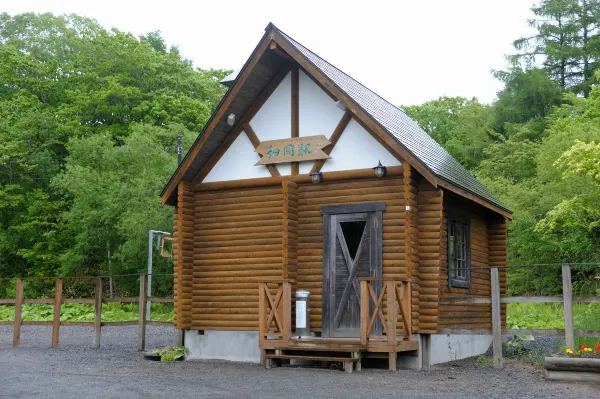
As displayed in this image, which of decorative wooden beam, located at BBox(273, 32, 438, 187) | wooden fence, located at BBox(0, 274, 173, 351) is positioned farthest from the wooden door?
wooden fence, located at BBox(0, 274, 173, 351)

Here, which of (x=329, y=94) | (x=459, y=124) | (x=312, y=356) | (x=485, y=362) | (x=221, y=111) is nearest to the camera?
(x=312, y=356)

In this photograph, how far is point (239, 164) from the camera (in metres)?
15.3

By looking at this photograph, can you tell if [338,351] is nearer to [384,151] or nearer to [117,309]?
[384,151]

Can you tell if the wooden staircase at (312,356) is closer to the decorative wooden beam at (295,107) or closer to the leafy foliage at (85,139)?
the decorative wooden beam at (295,107)

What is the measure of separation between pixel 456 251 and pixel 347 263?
9.97 ft

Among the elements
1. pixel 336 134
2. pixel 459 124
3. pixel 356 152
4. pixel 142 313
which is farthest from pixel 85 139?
pixel 356 152

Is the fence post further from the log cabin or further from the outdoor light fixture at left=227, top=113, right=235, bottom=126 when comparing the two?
the outdoor light fixture at left=227, top=113, right=235, bottom=126

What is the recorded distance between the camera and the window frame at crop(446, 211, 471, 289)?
15.2 metres

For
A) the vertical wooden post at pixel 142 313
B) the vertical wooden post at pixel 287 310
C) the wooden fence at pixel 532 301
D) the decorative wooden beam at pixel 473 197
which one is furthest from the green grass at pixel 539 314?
the vertical wooden post at pixel 142 313

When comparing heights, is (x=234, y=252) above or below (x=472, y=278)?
above

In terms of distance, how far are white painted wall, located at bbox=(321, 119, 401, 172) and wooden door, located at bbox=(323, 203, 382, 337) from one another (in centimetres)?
91

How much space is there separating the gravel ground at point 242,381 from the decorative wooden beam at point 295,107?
4021mm

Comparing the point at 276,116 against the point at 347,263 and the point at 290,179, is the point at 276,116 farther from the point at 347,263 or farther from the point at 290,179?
the point at 347,263

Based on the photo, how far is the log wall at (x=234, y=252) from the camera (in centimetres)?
1483
